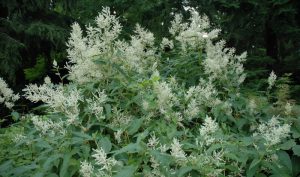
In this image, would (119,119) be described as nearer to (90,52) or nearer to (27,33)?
(90,52)

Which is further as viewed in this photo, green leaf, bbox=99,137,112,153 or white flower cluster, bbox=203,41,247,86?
white flower cluster, bbox=203,41,247,86

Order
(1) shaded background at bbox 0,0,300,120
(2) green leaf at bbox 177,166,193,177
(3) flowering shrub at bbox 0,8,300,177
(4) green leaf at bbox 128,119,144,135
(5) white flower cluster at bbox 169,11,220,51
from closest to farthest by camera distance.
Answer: (2) green leaf at bbox 177,166,193,177
(3) flowering shrub at bbox 0,8,300,177
(4) green leaf at bbox 128,119,144,135
(5) white flower cluster at bbox 169,11,220,51
(1) shaded background at bbox 0,0,300,120

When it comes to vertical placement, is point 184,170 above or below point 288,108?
below

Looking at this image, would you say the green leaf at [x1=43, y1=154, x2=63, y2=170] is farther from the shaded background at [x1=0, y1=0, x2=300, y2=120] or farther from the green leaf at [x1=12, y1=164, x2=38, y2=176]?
the shaded background at [x1=0, y1=0, x2=300, y2=120]

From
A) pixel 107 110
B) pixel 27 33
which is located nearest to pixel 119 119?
pixel 107 110

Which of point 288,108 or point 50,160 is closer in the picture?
point 50,160

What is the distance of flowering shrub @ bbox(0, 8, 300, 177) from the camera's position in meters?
2.36

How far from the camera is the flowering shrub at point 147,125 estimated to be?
2.36m

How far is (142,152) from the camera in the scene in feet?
7.99

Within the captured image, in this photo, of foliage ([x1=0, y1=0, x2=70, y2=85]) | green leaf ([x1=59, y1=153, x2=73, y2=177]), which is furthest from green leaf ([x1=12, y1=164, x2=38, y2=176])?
foliage ([x1=0, y1=0, x2=70, y2=85])

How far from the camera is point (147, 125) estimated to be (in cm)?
287

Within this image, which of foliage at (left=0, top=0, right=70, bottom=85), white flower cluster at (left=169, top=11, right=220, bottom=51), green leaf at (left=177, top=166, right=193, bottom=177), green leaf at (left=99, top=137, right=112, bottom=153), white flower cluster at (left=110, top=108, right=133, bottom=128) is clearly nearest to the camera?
green leaf at (left=177, top=166, right=193, bottom=177)

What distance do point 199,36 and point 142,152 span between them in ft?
6.06

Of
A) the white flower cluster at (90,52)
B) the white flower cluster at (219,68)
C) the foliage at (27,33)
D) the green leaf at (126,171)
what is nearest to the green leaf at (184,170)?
the green leaf at (126,171)
